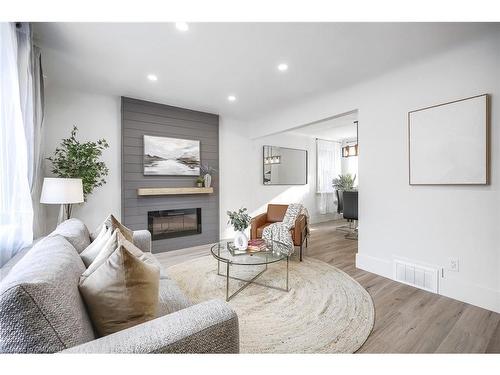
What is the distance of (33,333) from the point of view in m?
0.67

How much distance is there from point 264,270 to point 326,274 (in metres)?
0.76

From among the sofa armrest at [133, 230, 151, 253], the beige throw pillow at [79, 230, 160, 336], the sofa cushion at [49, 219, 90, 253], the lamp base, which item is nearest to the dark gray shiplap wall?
the lamp base

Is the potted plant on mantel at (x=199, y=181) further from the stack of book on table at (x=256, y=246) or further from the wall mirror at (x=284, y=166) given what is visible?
the stack of book on table at (x=256, y=246)

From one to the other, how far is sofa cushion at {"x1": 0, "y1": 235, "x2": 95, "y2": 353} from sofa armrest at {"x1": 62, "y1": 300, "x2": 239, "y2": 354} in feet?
0.21

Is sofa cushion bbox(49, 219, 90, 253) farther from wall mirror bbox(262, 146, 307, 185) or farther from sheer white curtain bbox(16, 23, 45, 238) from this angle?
wall mirror bbox(262, 146, 307, 185)

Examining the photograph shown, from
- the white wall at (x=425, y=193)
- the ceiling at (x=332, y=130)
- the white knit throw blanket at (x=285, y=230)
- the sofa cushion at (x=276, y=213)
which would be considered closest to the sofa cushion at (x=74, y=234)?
the white knit throw blanket at (x=285, y=230)

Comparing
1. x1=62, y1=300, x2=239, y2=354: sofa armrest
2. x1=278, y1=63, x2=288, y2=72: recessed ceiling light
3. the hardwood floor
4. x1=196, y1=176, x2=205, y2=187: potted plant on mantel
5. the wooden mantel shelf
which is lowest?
the hardwood floor

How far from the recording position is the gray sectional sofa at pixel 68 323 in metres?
0.66

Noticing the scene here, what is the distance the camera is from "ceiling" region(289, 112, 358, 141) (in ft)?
16.4

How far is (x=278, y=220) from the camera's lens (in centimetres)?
404

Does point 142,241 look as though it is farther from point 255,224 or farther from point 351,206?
point 351,206

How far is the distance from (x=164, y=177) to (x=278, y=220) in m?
2.10
